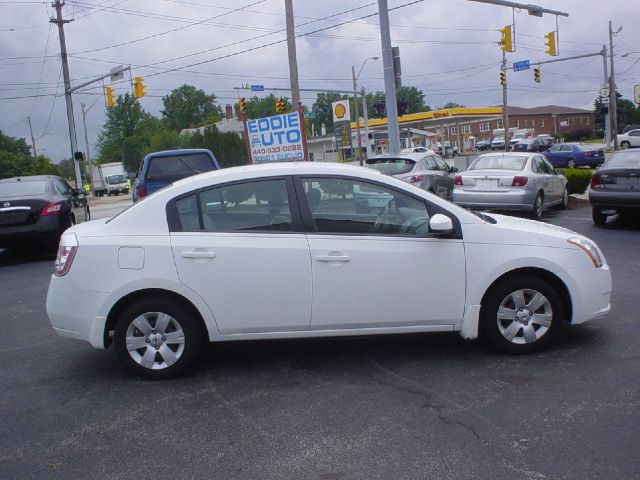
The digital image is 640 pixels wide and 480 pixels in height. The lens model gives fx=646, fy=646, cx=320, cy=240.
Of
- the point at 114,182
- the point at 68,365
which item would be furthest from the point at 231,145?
the point at 68,365

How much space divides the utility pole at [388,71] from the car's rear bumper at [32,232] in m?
9.97

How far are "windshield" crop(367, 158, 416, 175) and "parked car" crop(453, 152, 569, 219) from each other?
1379mm

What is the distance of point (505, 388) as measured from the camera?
181 inches

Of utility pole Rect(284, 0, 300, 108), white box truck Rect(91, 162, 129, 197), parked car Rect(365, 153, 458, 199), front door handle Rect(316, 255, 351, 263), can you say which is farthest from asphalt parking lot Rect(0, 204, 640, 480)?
white box truck Rect(91, 162, 129, 197)

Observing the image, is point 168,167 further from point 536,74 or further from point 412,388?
point 536,74

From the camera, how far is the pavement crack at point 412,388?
407cm

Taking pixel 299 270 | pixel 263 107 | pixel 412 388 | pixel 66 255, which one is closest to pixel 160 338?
pixel 66 255

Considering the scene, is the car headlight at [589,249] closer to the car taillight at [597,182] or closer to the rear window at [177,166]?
the car taillight at [597,182]

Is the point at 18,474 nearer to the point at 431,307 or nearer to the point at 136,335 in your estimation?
the point at 136,335

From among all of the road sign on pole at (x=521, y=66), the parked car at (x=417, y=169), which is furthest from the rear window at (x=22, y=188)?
the road sign on pole at (x=521, y=66)

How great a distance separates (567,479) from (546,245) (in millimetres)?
2244

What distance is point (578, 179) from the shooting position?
18328mm

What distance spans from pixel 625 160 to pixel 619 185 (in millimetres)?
634

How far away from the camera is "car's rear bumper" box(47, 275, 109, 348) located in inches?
194
